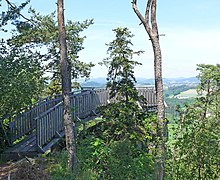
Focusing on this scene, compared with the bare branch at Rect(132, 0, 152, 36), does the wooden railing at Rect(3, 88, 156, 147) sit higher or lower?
lower

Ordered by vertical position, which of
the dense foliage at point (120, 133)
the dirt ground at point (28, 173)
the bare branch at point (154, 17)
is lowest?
the dirt ground at point (28, 173)

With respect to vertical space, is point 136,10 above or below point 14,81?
above

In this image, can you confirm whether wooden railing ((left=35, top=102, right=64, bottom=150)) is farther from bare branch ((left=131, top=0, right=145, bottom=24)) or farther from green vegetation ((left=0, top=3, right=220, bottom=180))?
bare branch ((left=131, top=0, right=145, bottom=24))

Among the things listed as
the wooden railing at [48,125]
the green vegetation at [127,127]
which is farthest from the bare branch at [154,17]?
the wooden railing at [48,125]

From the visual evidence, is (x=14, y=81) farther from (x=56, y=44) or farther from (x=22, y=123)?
(x=56, y=44)

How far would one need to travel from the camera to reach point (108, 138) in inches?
344

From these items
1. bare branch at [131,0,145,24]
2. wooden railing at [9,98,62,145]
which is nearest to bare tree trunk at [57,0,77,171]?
bare branch at [131,0,145,24]

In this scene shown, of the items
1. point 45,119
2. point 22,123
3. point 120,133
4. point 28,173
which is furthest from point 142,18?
point 22,123

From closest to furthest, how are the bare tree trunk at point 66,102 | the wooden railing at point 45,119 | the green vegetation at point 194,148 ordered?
1. the green vegetation at point 194,148
2. the bare tree trunk at point 66,102
3. the wooden railing at point 45,119

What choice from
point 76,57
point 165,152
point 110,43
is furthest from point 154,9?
point 76,57

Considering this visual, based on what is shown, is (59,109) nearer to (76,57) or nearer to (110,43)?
(110,43)

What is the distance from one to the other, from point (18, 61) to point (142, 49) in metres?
3.79

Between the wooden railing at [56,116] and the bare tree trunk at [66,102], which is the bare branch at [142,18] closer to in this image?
the bare tree trunk at [66,102]

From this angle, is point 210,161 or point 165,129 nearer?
point 210,161
